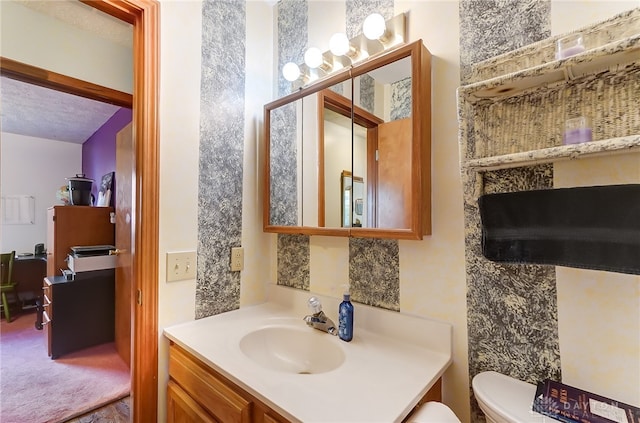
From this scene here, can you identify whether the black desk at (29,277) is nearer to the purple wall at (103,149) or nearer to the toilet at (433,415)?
the purple wall at (103,149)

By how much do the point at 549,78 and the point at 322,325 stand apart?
1103mm

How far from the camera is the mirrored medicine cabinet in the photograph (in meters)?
0.98

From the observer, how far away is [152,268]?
1.17m

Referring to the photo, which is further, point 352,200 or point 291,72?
point 291,72

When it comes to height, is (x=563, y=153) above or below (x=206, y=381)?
above

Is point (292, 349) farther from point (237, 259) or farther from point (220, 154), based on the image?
point (220, 154)

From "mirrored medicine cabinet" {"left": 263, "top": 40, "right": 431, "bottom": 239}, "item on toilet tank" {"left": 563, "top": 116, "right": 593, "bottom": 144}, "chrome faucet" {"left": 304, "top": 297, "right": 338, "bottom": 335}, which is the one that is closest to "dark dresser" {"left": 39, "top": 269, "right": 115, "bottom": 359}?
"mirrored medicine cabinet" {"left": 263, "top": 40, "right": 431, "bottom": 239}

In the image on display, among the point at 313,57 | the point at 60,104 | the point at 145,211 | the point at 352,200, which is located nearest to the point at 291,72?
the point at 313,57

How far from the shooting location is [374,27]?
3.67ft

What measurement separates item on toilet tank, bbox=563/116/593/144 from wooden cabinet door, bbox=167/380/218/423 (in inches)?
52.4

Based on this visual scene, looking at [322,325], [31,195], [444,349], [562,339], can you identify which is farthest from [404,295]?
[31,195]

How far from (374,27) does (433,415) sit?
1.31 meters

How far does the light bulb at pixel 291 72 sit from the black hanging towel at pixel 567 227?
1074 millimetres

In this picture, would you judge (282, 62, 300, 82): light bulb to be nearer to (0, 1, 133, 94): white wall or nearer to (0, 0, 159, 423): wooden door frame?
(0, 0, 159, 423): wooden door frame
